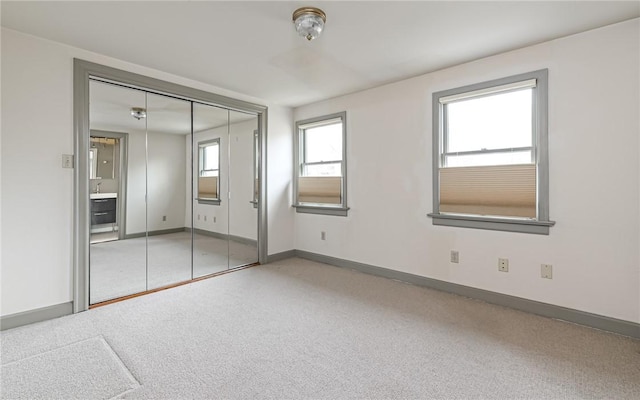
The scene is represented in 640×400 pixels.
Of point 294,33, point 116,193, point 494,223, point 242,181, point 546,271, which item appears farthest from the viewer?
point 242,181

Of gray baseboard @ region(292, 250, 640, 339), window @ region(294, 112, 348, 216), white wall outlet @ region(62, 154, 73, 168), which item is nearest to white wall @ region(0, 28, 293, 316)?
white wall outlet @ region(62, 154, 73, 168)

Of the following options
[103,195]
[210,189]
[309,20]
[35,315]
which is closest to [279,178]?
[210,189]

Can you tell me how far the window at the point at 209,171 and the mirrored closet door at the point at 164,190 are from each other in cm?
1

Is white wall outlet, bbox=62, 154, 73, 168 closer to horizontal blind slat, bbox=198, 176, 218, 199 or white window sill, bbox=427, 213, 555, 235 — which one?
horizontal blind slat, bbox=198, 176, 218, 199

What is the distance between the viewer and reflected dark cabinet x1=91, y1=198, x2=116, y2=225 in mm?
2965

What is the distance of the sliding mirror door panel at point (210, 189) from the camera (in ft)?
12.5

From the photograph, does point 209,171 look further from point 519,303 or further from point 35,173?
point 519,303

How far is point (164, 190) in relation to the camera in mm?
3570

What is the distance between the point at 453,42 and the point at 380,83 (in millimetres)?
1152

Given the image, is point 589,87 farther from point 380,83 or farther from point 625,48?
point 380,83

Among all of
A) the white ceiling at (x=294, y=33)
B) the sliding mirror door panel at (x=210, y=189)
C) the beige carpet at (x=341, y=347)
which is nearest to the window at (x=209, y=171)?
the sliding mirror door panel at (x=210, y=189)

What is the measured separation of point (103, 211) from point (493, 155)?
394cm

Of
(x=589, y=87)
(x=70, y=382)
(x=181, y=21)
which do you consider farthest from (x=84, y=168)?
(x=589, y=87)

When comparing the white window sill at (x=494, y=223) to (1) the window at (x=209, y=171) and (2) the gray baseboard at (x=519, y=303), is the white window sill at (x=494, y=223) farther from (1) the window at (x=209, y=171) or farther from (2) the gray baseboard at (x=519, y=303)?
(1) the window at (x=209, y=171)
